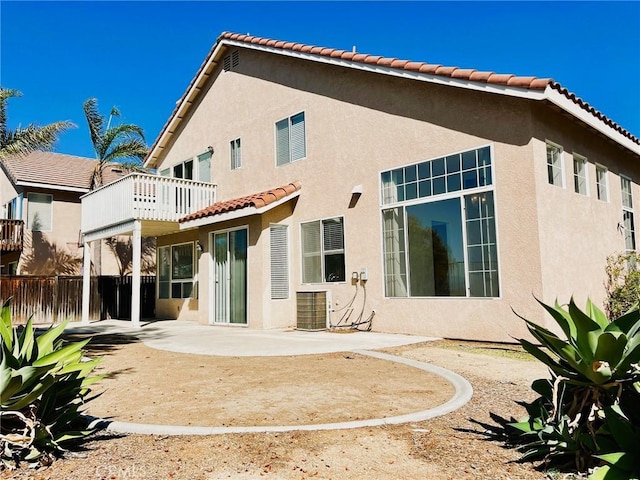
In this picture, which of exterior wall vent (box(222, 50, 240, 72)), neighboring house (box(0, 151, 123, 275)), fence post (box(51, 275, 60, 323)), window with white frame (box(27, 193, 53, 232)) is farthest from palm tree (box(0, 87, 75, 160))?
exterior wall vent (box(222, 50, 240, 72))

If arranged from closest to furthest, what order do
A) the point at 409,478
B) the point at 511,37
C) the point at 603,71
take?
the point at 409,478, the point at 511,37, the point at 603,71

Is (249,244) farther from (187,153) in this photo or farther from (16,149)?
Answer: (16,149)

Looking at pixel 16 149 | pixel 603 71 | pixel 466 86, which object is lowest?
pixel 466 86

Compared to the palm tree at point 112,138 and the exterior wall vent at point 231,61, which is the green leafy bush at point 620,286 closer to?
the exterior wall vent at point 231,61

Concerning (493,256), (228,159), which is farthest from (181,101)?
(493,256)

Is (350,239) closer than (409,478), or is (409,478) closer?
(409,478)

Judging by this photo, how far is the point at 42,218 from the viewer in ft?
80.2

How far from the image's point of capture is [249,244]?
14.2 metres

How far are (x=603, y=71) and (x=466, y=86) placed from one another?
8.31m

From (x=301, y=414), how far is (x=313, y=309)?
309 inches

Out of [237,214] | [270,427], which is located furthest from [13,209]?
[270,427]

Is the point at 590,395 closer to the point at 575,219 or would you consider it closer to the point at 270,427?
the point at 270,427

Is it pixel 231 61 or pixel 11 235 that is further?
pixel 11 235

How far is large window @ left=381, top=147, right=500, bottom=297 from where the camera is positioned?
33.4ft
